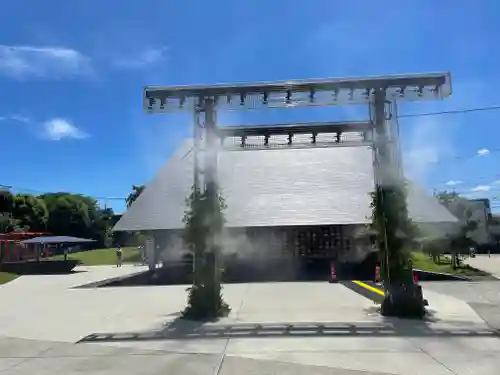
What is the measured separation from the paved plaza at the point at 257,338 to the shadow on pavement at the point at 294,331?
0.02m

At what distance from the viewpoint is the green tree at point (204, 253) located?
11.0 meters

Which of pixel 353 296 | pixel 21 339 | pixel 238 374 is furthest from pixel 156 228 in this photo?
pixel 238 374

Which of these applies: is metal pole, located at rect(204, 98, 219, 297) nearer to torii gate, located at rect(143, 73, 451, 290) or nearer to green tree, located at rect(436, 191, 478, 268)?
torii gate, located at rect(143, 73, 451, 290)

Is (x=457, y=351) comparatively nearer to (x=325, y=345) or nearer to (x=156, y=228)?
(x=325, y=345)

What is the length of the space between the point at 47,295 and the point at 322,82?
13241 mm

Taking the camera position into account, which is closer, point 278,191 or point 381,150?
point 381,150

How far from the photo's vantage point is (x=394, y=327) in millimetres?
9203

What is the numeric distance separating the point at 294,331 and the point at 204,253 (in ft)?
11.1

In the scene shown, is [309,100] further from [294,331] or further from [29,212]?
[29,212]

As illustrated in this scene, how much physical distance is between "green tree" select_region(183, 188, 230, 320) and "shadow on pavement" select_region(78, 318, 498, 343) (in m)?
1.06

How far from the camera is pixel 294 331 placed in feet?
29.8

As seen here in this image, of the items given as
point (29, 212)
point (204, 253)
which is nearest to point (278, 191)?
point (204, 253)

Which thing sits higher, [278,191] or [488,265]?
[278,191]

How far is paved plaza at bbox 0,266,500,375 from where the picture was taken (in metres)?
6.57
